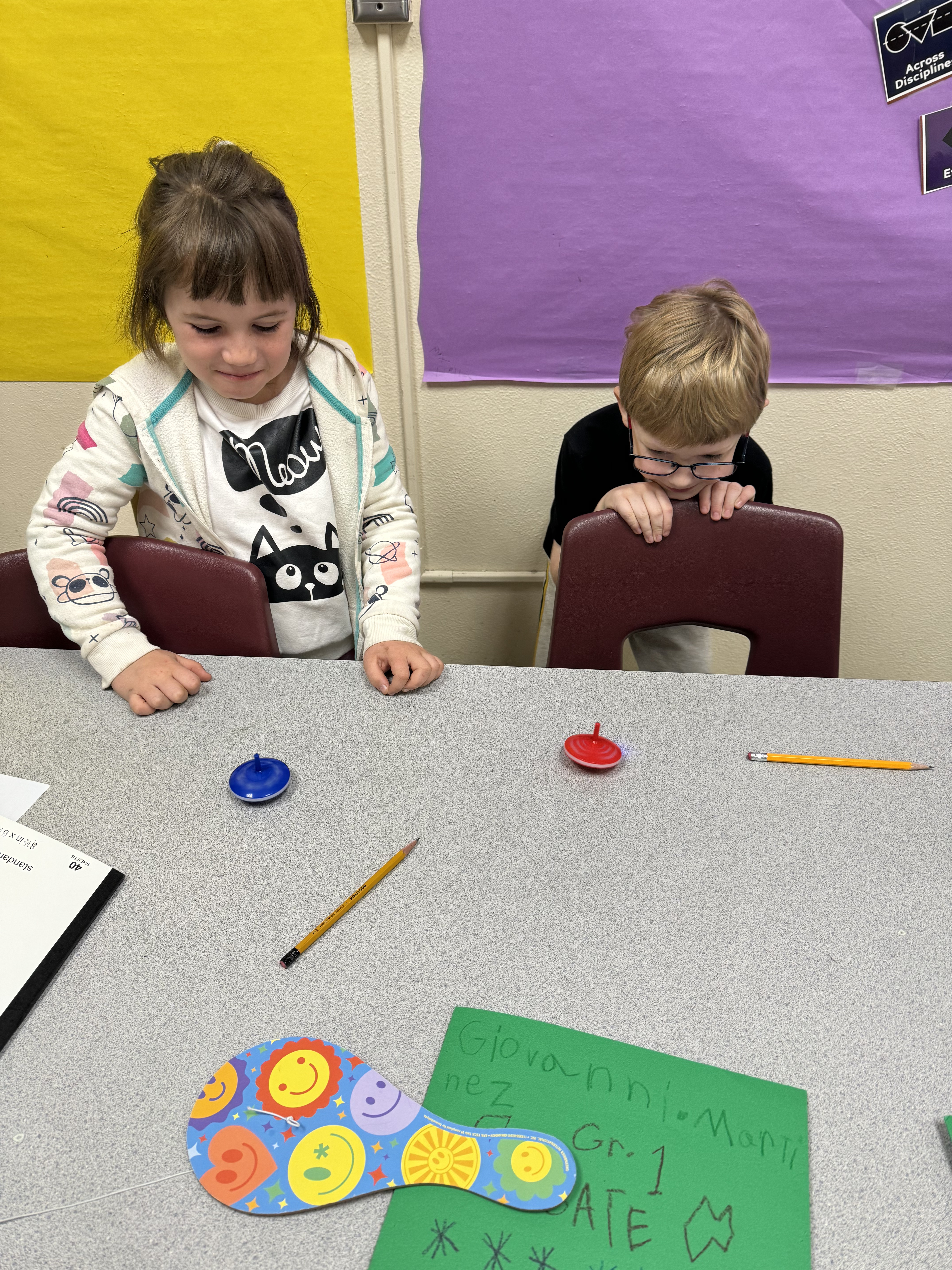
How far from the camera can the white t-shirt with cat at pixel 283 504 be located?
3.43 feet

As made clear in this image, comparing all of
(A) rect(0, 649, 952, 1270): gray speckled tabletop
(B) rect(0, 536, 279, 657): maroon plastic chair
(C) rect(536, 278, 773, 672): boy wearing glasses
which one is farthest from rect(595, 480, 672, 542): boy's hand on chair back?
(B) rect(0, 536, 279, 657): maroon plastic chair

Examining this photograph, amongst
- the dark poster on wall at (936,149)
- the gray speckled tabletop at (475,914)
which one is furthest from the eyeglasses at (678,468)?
the dark poster on wall at (936,149)

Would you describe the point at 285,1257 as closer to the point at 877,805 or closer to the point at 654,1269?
the point at 654,1269

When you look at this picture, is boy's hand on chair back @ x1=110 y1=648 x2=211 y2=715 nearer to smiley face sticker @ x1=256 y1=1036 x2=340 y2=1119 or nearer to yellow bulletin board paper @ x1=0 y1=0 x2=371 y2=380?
smiley face sticker @ x1=256 y1=1036 x2=340 y2=1119

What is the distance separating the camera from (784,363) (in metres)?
1.52

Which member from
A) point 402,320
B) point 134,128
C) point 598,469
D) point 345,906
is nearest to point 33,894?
point 345,906

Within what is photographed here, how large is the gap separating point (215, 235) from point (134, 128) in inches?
31.0

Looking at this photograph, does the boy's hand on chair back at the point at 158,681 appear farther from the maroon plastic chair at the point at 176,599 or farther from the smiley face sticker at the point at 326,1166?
the smiley face sticker at the point at 326,1166

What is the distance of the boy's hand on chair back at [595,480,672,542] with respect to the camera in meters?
1.00

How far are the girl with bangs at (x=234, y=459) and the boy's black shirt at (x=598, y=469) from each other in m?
0.30

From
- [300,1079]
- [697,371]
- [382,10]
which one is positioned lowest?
[300,1079]

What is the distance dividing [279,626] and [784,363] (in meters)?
1.08

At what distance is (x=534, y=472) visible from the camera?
1.67 metres

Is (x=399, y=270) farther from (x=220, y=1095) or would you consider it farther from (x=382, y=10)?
(x=220, y=1095)
